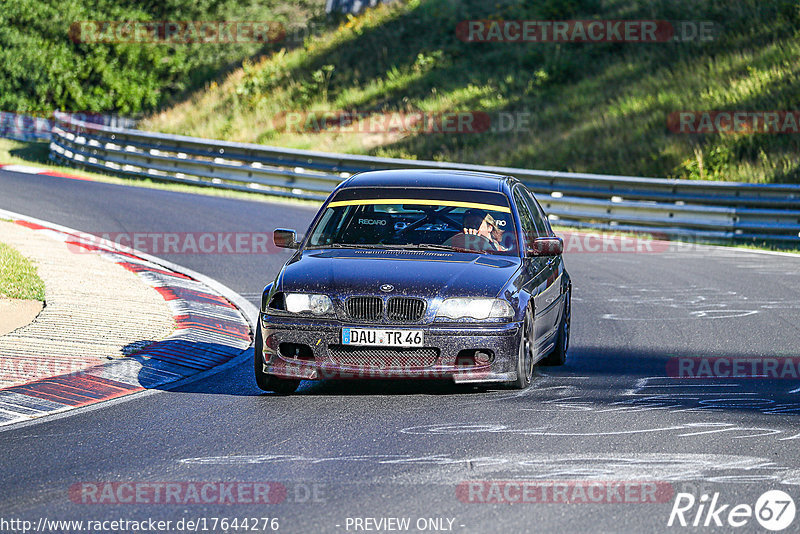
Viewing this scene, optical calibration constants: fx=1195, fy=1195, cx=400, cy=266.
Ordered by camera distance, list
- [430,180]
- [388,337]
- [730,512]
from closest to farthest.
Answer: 1. [730,512]
2. [388,337]
3. [430,180]

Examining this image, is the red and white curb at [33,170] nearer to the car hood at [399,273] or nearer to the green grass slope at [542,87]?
the green grass slope at [542,87]

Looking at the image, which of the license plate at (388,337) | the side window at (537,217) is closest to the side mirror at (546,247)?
the side window at (537,217)

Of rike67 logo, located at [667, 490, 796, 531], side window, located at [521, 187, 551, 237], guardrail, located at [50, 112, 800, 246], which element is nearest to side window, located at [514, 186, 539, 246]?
side window, located at [521, 187, 551, 237]

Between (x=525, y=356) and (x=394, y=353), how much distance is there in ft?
3.34

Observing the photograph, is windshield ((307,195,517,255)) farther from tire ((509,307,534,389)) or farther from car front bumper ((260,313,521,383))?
car front bumper ((260,313,521,383))

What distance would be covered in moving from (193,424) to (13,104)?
44.9m

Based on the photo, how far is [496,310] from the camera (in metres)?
8.11

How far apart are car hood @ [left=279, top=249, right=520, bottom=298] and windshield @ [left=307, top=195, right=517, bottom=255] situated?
0.83 feet

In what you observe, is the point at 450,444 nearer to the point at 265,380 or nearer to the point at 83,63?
the point at 265,380

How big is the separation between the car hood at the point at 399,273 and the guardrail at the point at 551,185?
12012 millimetres

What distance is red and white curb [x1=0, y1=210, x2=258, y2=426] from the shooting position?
26.5 ft

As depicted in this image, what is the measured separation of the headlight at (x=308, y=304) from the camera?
8.09 metres

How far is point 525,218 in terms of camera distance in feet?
31.9

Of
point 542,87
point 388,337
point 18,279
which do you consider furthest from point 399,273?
point 542,87
